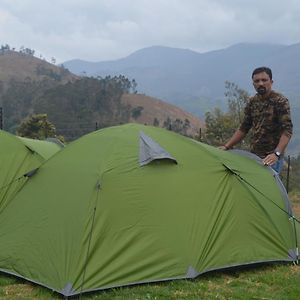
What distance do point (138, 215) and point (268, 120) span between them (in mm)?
2138

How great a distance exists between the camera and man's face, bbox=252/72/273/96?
5895 millimetres

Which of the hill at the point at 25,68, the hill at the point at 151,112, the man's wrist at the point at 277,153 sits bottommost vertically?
the hill at the point at 151,112

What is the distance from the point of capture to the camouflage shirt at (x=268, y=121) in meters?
5.87

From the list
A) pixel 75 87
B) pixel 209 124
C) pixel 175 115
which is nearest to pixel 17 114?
pixel 75 87

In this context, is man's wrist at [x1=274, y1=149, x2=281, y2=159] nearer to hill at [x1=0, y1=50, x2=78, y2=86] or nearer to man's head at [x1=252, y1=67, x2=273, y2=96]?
man's head at [x1=252, y1=67, x2=273, y2=96]

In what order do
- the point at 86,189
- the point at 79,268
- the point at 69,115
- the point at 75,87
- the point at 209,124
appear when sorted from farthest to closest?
the point at 75,87 < the point at 69,115 < the point at 209,124 < the point at 86,189 < the point at 79,268

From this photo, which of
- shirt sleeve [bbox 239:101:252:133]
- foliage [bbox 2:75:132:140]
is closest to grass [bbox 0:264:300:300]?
shirt sleeve [bbox 239:101:252:133]

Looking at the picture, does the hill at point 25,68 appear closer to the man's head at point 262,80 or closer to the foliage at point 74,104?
the foliage at point 74,104

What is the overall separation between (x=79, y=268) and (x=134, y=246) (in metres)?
0.59

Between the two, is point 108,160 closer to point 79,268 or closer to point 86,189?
point 86,189

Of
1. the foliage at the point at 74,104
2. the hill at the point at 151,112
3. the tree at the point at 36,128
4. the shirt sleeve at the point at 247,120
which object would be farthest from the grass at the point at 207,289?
the hill at the point at 151,112

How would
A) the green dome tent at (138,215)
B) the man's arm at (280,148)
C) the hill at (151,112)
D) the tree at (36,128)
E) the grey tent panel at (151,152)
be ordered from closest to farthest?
the green dome tent at (138,215) < the grey tent panel at (151,152) < the man's arm at (280,148) < the tree at (36,128) < the hill at (151,112)

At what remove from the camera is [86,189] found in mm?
5074

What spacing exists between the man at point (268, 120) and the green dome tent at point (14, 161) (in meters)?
2.95
